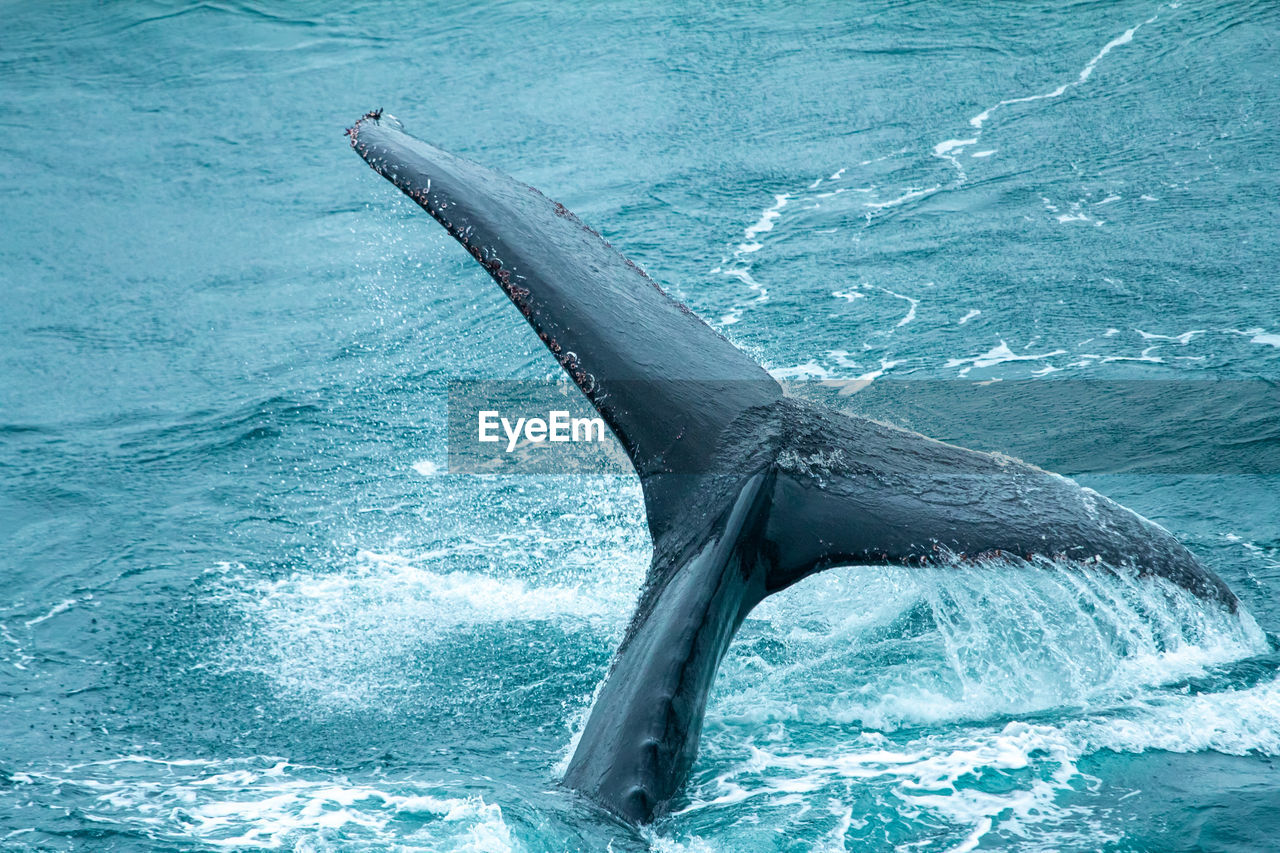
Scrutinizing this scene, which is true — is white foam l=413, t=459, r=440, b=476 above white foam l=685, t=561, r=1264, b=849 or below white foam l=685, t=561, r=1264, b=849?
above

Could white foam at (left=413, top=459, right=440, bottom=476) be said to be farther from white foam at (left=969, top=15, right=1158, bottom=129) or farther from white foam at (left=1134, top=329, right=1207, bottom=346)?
white foam at (left=969, top=15, right=1158, bottom=129)

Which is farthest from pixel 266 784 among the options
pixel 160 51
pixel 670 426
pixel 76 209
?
pixel 160 51

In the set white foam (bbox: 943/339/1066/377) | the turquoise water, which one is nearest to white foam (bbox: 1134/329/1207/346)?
the turquoise water

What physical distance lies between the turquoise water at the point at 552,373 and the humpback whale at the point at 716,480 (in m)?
0.29

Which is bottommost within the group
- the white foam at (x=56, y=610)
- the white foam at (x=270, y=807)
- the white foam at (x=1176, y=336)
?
the white foam at (x=270, y=807)

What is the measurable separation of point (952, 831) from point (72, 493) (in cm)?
801

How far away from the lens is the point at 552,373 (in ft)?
38.3

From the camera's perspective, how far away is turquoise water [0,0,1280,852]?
5.99 meters

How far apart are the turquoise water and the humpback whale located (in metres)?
0.29

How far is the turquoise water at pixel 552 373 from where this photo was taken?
599cm

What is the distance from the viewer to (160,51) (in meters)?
22.7

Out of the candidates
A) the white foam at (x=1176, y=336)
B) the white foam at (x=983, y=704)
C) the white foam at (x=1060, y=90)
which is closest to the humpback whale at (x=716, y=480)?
the white foam at (x=983, y=704)

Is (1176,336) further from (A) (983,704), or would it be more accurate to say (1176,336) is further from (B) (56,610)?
(B) (56,610)

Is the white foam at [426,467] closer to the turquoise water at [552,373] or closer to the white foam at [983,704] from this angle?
the turquoise water at [552,373]
